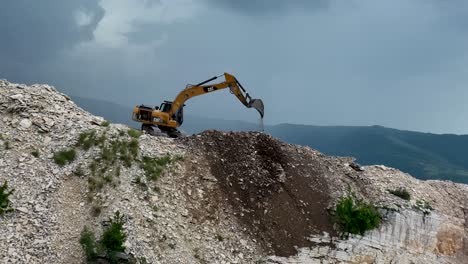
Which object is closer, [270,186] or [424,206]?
[270,186]

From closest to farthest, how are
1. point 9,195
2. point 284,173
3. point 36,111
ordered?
point 9,195, point 36,111, point 284,173

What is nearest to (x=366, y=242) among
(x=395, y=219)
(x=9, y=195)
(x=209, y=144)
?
(x=395, y=219)

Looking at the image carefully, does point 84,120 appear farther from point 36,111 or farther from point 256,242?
point 256,242

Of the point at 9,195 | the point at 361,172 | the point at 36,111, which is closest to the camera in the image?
the point at 9,195

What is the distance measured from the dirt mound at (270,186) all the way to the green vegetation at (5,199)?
8.76m

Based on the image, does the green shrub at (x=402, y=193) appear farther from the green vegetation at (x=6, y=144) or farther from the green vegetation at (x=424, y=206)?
the green vegetation at (x=6, y=144)

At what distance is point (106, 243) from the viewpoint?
15242 millimetres

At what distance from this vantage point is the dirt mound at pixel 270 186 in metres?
19.5

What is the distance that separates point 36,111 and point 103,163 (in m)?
4.53

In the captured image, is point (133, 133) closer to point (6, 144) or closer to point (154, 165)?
point (154, 165)

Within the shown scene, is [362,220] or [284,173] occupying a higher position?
[284,173]

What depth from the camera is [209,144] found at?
2234 cm

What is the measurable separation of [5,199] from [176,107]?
1091 cm

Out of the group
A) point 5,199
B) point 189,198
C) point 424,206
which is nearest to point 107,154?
point 189,198
